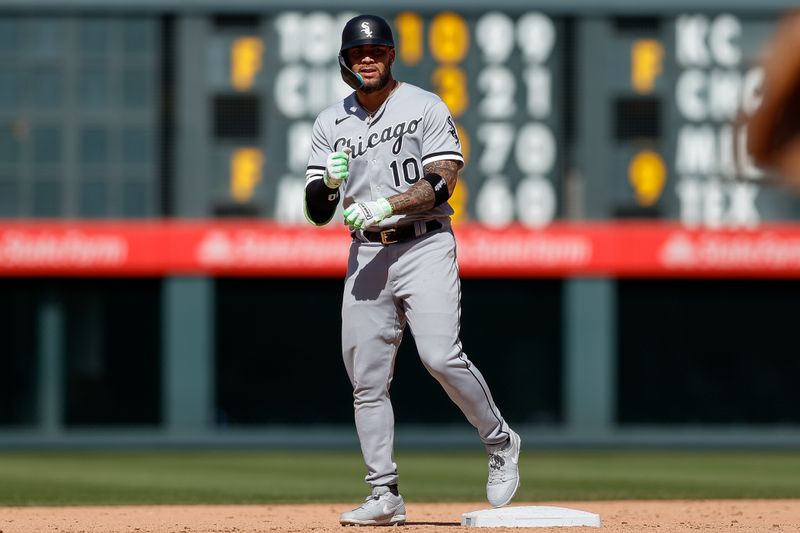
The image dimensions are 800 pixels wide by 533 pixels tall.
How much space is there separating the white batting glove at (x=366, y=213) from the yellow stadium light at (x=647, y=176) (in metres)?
15.2

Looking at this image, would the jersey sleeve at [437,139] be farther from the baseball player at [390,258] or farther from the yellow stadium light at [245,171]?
the yellow stadium light at [245,171]

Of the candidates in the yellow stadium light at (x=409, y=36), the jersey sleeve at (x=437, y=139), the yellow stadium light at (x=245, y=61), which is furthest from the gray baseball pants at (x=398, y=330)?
the yellow stadium light at (x=245, y=61)

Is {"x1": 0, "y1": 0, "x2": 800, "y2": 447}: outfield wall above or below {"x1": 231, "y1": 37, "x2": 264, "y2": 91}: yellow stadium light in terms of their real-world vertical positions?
below

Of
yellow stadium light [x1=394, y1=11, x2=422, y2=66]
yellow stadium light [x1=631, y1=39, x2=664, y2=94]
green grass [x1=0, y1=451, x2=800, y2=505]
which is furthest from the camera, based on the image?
yellow stadium light [x1=631, y1=39, x2=664, y2=94]

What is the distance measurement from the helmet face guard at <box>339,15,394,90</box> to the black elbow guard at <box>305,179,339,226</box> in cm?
43

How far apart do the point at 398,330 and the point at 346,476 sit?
22.8 ft

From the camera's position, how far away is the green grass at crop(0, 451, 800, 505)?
10906 millimetres

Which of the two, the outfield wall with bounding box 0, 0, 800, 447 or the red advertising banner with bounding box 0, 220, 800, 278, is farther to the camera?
the red advertising banner with bounding box 0, 220, 800, 278

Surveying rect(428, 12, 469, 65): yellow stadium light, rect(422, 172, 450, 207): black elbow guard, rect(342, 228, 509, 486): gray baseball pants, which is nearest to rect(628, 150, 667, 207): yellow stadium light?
rect(428, 12, 469, 65): yellow stadium light

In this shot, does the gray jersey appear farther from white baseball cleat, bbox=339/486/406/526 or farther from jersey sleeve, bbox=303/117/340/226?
white baseball cleat, bbox=339/486/406/526

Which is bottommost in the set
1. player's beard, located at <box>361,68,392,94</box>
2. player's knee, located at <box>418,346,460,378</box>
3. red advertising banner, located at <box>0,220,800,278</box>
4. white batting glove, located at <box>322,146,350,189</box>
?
player's knee, located at <box>418,346,460,378</box>

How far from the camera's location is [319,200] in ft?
23.0

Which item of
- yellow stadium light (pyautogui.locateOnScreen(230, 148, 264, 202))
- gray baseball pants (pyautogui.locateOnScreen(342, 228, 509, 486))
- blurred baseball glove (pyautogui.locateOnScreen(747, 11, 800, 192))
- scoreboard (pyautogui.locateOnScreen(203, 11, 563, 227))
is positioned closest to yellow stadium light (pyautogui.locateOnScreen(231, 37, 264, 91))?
scoreboard (pyautogui.locateOnScreen(203, 11, 563, 227))

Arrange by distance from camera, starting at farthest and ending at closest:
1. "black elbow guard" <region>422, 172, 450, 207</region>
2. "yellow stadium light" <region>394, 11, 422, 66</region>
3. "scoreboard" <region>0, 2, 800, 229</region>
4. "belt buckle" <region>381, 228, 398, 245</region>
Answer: "scoreboard" <region>0, 2, 800, 229</region>
"yellow stadium light" <region>394, 11, 422, 66</region>
"belt buckle" <region>381, 228, 398, 245</region>
"black elbow guard" <region>422, 172, 450, 207</region>
